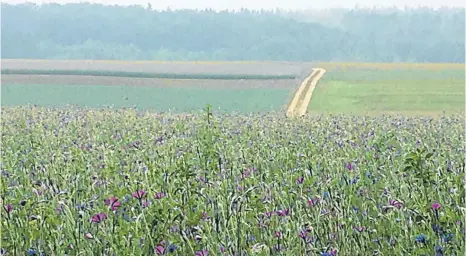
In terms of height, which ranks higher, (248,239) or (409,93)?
(409,93)

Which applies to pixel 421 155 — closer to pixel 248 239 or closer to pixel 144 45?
pixel 248 239

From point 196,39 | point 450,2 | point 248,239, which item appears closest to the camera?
point 248,239

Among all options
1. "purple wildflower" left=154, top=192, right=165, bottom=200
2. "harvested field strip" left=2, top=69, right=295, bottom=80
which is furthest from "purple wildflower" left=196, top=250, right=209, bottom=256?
"harvested field strip" left=2, top=69, right=295, bottom=80

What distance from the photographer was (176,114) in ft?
9.38

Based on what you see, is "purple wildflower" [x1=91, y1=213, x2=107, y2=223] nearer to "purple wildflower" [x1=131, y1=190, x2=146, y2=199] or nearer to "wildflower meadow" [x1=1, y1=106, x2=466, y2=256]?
"wildflower meadow" [x1=1, y1=106, x2=466, y2=256]

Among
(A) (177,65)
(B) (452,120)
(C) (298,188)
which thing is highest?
(A) (177,65)

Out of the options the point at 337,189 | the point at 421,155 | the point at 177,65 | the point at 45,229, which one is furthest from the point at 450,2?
the point at 45,229

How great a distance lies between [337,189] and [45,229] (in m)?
0.93

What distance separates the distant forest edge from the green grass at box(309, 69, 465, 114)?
6 cm

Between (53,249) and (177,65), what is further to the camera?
(177,65)

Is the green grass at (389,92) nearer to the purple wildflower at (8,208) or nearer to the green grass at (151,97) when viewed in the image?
the green grass at (151,97)

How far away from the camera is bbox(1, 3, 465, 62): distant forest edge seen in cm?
278

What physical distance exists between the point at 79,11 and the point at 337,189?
1.10m

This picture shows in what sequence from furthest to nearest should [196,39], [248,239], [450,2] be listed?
[196,39], [450,2], [248,239]
